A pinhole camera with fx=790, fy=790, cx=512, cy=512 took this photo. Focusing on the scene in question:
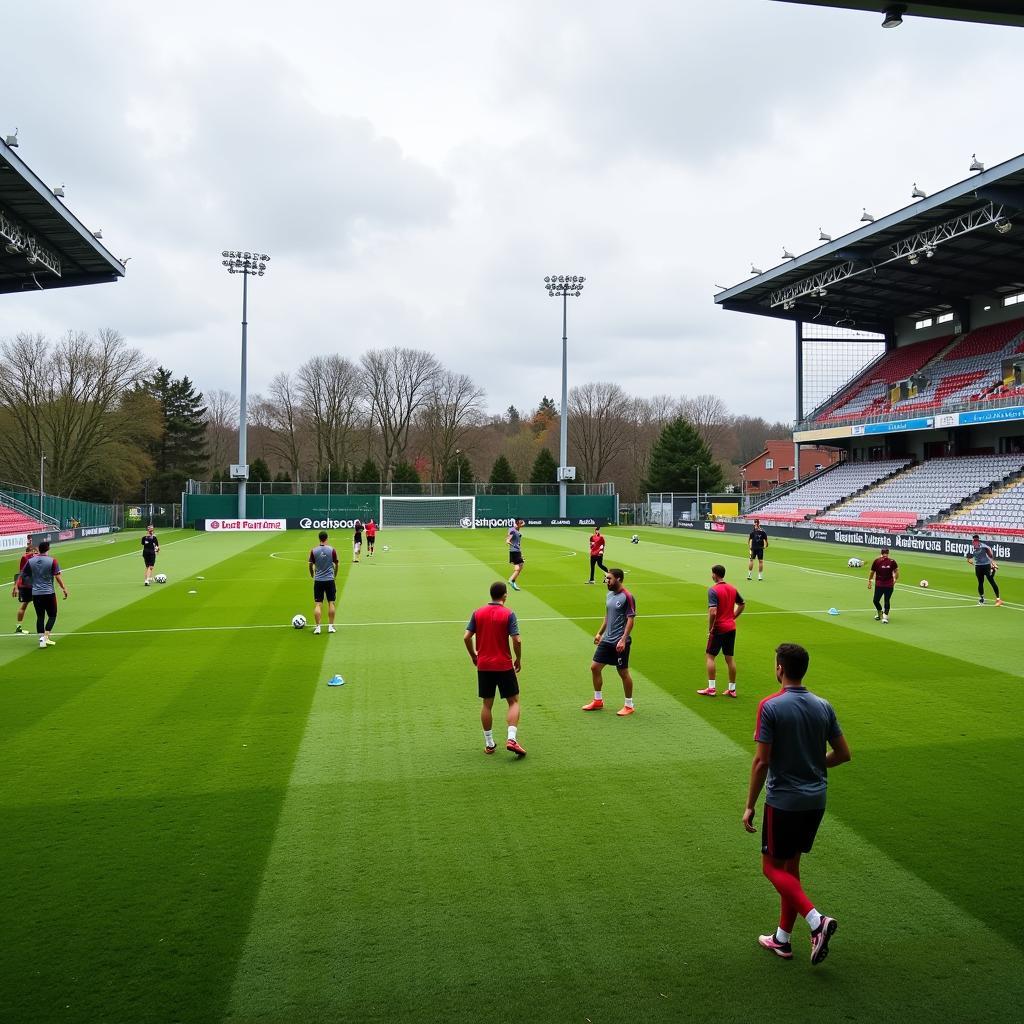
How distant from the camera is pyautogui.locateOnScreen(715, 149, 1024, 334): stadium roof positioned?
34.4 meters

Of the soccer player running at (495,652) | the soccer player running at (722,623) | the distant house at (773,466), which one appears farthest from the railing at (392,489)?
the soccer player running at (495,652)

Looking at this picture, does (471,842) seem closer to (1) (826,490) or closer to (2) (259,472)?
(1) (826,490)

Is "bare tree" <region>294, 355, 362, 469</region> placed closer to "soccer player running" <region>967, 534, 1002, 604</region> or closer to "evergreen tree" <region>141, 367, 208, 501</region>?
"evergreen tree" <region>141, 367, 208, 501</region>

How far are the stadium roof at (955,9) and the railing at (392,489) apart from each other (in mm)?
59251

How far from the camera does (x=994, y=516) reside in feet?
121

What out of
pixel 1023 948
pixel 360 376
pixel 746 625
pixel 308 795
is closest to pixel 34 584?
pixel 308 795

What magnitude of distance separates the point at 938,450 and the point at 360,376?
5696 cm

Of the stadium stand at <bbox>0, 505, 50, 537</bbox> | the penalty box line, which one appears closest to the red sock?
the penalty box line

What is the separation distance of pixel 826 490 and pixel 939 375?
970 centimetres

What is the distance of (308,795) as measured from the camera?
760cm

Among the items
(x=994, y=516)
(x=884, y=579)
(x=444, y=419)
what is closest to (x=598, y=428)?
(x=444, y=419)

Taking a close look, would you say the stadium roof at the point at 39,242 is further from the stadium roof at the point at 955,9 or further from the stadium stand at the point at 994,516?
the stadium stand at the point at 994,516

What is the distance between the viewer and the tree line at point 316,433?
60.4 meters

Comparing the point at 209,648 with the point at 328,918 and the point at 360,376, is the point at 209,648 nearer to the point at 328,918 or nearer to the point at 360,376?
the point at 328,918
